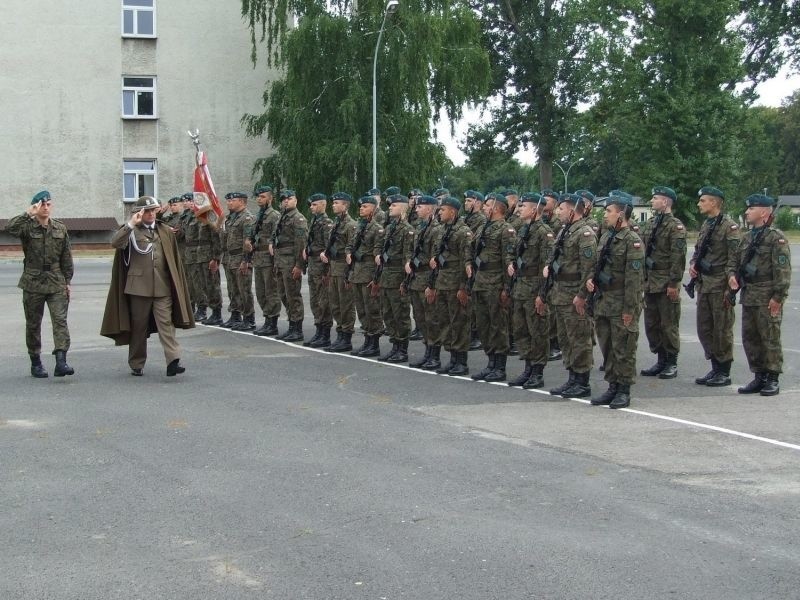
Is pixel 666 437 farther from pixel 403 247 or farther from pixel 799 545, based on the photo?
pixel 403 247

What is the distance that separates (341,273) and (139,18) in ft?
101

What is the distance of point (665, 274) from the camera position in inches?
475

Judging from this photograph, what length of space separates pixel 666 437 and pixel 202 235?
9.95 meters

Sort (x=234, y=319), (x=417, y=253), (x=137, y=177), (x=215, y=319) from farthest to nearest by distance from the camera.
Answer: (x=137, y=177) < (x=215, y=319) < (x=234, y=319) < (x=417, y=253)

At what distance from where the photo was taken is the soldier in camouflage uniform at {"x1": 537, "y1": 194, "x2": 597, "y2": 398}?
10.7 meters

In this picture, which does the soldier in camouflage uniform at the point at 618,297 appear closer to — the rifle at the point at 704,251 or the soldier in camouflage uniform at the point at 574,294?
the soldier in camouflage uniform at the point at 574,294

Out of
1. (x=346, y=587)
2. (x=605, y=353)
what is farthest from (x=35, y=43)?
(x=346, y=587)

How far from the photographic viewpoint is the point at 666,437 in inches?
342

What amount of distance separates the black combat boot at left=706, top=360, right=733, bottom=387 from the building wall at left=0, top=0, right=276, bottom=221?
108 feet

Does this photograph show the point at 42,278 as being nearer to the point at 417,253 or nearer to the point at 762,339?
the point at 417,253

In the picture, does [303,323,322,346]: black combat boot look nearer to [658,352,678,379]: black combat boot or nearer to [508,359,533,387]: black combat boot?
[508,359,533,387]: black combat boot

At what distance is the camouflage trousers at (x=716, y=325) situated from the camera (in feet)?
37.3

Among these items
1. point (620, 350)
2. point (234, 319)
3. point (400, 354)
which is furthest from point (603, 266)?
point (234, 319)

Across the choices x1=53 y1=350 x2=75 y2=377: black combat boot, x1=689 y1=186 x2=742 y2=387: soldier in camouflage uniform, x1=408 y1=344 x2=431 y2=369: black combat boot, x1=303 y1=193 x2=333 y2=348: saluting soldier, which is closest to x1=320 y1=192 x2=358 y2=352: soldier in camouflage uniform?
x1=303 y1=193 x2=333 y2=348: saluting soldier
